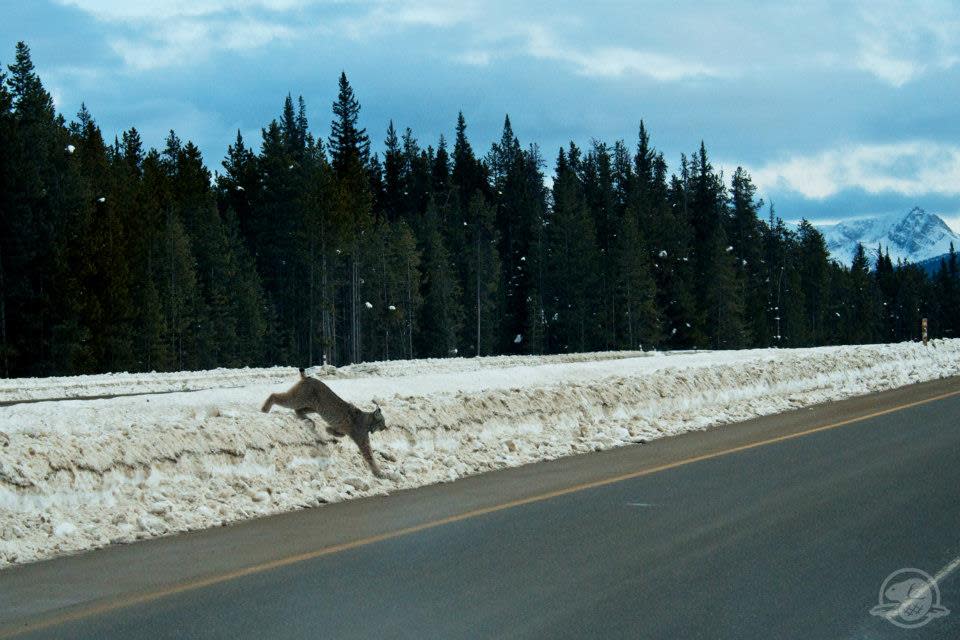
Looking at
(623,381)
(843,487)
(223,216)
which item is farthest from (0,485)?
(223,216)

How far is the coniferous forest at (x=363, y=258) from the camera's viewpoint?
169 feet

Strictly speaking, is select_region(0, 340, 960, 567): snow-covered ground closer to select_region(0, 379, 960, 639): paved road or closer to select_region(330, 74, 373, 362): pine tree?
select_region(0, 379, 960, 639): paved road

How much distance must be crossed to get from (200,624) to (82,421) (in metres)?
5.45

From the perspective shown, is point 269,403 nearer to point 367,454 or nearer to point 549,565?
point 367,454

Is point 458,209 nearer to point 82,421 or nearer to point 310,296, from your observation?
point 310,296

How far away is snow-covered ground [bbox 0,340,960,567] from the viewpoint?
909 centimetres

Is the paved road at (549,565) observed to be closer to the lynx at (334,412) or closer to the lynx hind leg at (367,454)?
the lynx hind leg at (367,454)

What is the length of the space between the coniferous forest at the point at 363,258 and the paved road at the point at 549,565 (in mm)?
43258

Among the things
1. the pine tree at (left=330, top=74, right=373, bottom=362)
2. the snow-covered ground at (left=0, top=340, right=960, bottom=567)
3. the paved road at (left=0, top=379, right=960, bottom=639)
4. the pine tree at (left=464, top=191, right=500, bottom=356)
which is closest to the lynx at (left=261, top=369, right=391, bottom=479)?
the snow-covered ground at (left=0, top=340, right=960, bottom=567)

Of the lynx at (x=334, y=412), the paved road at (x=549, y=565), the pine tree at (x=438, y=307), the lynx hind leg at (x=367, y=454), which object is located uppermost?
the pine tree at (x=438, y=307)

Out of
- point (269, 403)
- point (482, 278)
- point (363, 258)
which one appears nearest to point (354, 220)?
point (363, 258)

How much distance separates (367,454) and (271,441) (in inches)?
46.9

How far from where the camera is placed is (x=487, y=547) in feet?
26.5

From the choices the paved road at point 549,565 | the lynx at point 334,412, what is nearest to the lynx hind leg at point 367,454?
the lynx at point 334,412
